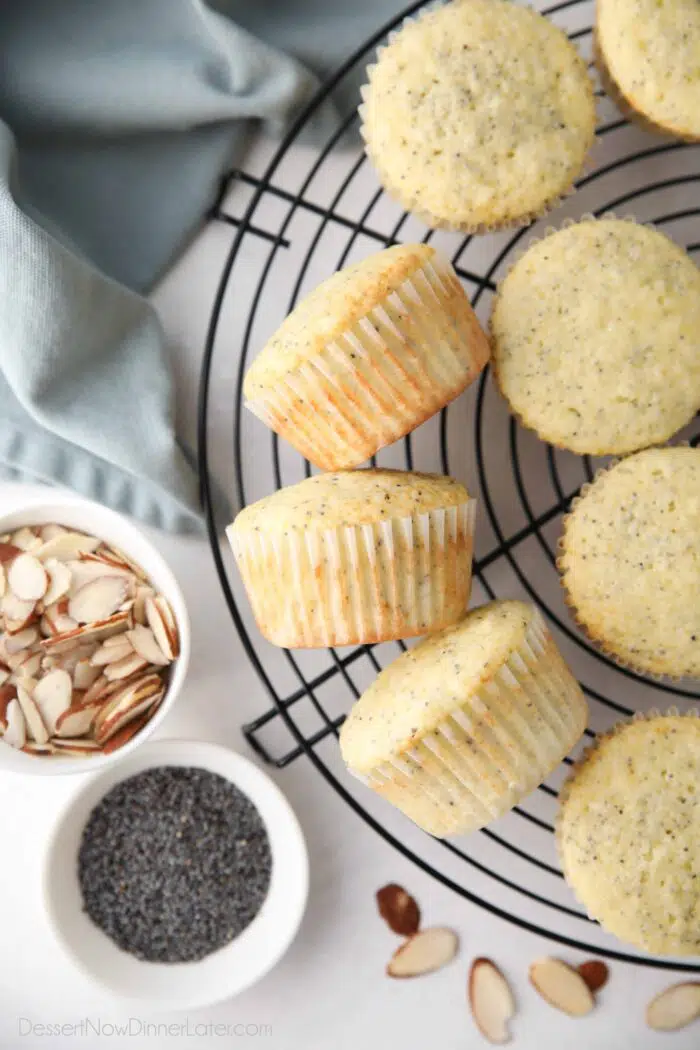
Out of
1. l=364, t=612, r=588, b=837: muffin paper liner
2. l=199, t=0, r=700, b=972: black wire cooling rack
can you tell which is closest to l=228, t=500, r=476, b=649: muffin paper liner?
l=364, t=612, r=588, b=837: muffin paper liner

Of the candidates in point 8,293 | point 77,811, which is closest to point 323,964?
point 77,811

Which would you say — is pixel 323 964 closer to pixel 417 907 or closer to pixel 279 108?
pixel 417 907

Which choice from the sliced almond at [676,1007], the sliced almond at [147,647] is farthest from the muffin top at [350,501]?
the sliced almond at [676,1007]

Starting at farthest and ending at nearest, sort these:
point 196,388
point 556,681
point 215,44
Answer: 1. point 196,388
2. point 215,44
3. point 556,681

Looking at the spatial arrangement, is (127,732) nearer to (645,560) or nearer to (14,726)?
(14,726)

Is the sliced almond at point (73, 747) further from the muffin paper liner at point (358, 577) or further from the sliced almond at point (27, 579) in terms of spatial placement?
the muffin paper liner at point (358, 577)

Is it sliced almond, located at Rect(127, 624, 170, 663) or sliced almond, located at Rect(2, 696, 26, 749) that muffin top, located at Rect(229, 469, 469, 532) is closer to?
sliced almond, located at Rect(127, 624, 170, 663)
